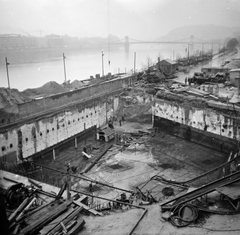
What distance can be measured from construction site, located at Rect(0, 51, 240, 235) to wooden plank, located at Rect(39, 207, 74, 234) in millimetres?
18

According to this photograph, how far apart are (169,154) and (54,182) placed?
559 cm

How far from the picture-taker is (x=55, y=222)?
4820mm

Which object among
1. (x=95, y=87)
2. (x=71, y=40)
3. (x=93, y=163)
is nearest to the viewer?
(x=93, y=163)

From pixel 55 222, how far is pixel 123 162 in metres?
6.51

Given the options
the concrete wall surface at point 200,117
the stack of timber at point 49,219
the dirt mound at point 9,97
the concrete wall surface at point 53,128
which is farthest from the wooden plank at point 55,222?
the concrete wall surface at point 200,117

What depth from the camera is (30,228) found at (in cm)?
450

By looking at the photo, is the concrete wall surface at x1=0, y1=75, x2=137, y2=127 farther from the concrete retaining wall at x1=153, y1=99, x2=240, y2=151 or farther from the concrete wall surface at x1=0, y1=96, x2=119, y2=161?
the concrete retaining wall at x1=153, y1=99, x2=240, y2=151

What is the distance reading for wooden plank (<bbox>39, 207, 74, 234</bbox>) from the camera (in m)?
4.51

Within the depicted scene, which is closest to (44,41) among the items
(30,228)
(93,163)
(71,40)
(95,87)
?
(71,40)

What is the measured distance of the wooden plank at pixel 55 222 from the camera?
451 cm

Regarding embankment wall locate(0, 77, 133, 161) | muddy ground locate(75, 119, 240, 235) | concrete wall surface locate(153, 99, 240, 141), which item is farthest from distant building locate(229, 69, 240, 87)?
embankment wall locate(0, 77, 133, 161)

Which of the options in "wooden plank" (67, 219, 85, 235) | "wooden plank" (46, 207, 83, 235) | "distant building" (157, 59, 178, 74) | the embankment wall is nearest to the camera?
"wooden plank" (46, 207, 83, 235)

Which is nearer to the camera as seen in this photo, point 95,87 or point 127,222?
point 127,222

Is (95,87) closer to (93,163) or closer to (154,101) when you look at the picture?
(154,101)
